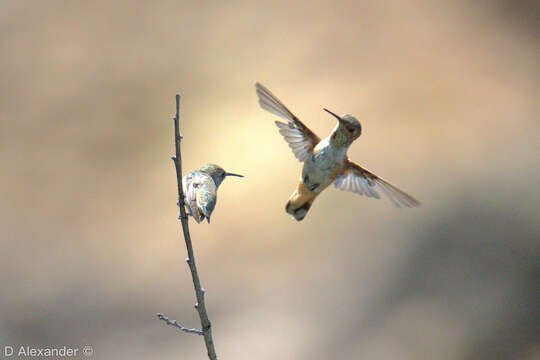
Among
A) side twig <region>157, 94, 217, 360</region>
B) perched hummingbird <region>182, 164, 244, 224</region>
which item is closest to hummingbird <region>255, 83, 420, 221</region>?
perched hummingbird <region>182, 164, 244, 224</region>

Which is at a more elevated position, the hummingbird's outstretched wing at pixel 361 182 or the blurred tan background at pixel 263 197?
the blurred tan background at pixel 263 197

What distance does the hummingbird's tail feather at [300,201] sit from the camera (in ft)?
7.40

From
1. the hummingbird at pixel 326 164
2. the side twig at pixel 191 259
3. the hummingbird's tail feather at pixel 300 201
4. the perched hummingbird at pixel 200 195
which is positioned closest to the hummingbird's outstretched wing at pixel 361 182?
the hummingbird at pixel 326 164

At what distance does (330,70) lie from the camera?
6.48m

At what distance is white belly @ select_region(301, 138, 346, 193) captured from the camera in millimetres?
2137

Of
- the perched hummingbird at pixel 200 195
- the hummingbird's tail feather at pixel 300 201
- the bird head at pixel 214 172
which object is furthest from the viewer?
the bird head at pixel 214 172

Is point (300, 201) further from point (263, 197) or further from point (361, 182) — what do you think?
point (263, 197)

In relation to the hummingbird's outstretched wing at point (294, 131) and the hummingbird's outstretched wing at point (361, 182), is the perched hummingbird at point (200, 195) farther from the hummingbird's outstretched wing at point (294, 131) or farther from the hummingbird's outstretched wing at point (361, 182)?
the hummingbird's outstretched wing at point (361, 182)

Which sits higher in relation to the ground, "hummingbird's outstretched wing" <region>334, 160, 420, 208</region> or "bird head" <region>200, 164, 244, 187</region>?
"bird head" <region>200, 164, 244, 187</region>

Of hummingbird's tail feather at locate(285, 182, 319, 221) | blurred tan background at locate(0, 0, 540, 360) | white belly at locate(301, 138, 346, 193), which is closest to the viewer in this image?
white belly at locate(301, 138, 346, 193)

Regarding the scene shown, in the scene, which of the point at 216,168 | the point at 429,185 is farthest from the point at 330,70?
the point at 216,168

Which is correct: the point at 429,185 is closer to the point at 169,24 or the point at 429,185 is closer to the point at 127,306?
the point at 127,306

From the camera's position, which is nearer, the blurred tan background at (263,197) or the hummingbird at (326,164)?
the hummingbird at (326,164)

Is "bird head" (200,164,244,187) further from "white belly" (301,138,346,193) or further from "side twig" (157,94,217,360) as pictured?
"side twig" (157,94,217,360)
